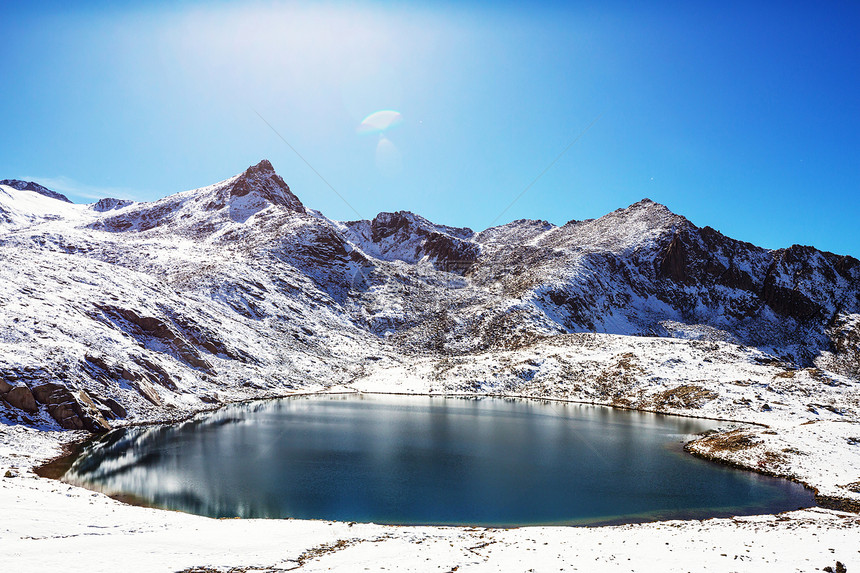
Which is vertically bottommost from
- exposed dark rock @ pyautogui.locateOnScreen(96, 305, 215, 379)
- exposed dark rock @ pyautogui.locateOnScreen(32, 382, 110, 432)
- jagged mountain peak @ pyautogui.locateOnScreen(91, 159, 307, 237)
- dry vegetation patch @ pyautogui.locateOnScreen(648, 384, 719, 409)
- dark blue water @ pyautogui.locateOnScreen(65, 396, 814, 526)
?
dark blue water @ pyautogui.locateOnScreen(65, 396, 814, 526)

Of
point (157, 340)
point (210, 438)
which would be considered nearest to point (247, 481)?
point (210, 438)

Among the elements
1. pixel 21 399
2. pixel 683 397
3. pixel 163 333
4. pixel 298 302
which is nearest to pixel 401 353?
pixel 298 302

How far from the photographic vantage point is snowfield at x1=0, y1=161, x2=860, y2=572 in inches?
824

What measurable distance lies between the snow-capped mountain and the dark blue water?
451 inches

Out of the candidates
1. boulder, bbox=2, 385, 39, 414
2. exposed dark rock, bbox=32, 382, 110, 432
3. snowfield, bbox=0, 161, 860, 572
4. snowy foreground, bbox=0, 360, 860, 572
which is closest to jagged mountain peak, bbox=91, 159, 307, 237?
snowfield, bbox=0, 161, 860, 572

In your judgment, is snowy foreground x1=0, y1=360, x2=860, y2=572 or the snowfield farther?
the snowfield

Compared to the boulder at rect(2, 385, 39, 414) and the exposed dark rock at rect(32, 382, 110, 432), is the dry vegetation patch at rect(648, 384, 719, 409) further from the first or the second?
the boulder at rect(2, 385, 39, 414)

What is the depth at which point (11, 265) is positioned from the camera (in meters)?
69.9

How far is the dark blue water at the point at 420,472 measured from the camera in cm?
3064

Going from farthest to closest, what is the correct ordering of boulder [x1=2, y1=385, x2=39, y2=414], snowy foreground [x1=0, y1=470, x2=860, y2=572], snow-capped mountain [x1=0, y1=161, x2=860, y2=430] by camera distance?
Result: 1. snow-capped mountain [x1=0, y1=161, x2=860, y2=430]
2. boulder [x1=2, y1=385, x2=39, y2=414]
3. snowy foreground [x1=0, y1=470, x2=860, y2=572]

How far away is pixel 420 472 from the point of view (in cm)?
3884

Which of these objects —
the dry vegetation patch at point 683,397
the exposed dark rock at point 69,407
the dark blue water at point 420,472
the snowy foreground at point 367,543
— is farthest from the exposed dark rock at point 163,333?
the dry vegetation patch at point 683,397

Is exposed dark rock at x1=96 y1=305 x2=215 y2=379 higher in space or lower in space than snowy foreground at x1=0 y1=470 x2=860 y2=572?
higher

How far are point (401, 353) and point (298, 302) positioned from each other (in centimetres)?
3384
